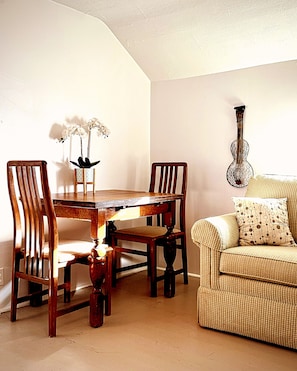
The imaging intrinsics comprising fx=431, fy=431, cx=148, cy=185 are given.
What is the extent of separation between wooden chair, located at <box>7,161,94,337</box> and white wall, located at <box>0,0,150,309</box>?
0.23m

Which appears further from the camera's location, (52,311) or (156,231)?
(156,231)

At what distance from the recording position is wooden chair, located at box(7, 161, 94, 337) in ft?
8.34

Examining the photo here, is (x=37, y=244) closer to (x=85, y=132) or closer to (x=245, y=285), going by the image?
(x=85, y=132)

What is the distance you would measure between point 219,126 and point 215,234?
1428 mm

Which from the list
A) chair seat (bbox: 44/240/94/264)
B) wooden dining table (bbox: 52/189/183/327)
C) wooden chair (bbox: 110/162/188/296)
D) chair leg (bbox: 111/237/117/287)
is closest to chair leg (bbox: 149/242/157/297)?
wooden chair (bbox: 110/162/188/296)

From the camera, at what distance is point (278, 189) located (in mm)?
3107

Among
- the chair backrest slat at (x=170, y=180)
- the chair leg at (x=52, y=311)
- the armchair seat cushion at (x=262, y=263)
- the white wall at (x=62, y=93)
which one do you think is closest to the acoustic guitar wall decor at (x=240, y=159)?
the chair backrest slat at (x=170, y=180)

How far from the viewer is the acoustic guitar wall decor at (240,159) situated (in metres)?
3.60

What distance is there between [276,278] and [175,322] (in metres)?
0.76

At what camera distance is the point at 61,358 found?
7.43 ft

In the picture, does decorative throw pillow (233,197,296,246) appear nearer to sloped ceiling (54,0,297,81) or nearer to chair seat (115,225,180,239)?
chair seat (115,225,180,239)

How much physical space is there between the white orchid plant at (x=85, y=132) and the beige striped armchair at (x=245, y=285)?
1.09m

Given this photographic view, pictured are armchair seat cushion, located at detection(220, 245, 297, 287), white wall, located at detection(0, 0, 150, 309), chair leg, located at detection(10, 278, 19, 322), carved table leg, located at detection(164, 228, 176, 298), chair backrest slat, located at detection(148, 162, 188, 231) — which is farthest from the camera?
chair backrest slat, located at detection(148, 162, 188, 231)

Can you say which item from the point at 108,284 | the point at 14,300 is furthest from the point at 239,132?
the point at 14,300
